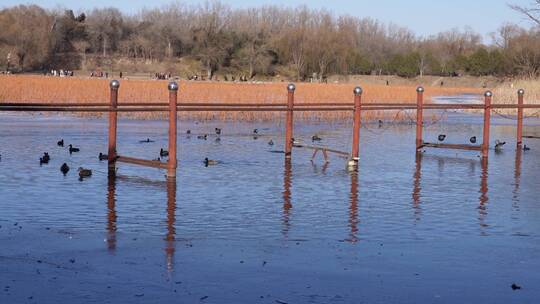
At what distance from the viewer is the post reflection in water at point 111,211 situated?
8461 mm

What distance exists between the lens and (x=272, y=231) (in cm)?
916

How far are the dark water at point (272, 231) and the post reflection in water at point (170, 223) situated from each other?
19 millimetres

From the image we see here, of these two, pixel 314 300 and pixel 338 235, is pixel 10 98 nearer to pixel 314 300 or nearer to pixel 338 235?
pixel 338 235

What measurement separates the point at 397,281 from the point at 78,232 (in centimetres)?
339

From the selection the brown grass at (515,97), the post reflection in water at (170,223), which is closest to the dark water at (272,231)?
the post reflection in water at (170,223)

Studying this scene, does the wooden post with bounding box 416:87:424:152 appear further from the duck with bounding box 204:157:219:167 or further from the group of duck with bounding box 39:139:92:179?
the group of duck with bounding box 39:139:92:179

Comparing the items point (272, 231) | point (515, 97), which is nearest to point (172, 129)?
point (272, 231)

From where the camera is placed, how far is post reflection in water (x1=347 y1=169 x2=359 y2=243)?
8980 millimetres

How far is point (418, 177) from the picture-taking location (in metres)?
14.3

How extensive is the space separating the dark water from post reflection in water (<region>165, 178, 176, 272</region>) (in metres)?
0.02

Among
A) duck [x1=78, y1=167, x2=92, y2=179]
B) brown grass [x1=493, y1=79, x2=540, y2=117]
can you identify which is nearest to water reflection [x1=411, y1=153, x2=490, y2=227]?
duck [x1=78, y1=167, x2=92, y2=179]

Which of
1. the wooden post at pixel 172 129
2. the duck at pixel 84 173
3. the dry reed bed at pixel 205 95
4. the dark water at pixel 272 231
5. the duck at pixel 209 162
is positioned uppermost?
the dry reed bed at pixel 205 95

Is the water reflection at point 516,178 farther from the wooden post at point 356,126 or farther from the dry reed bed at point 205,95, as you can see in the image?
the dry reed bed at point 205,95

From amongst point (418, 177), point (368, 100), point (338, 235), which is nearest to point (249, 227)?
point (338, 235)
